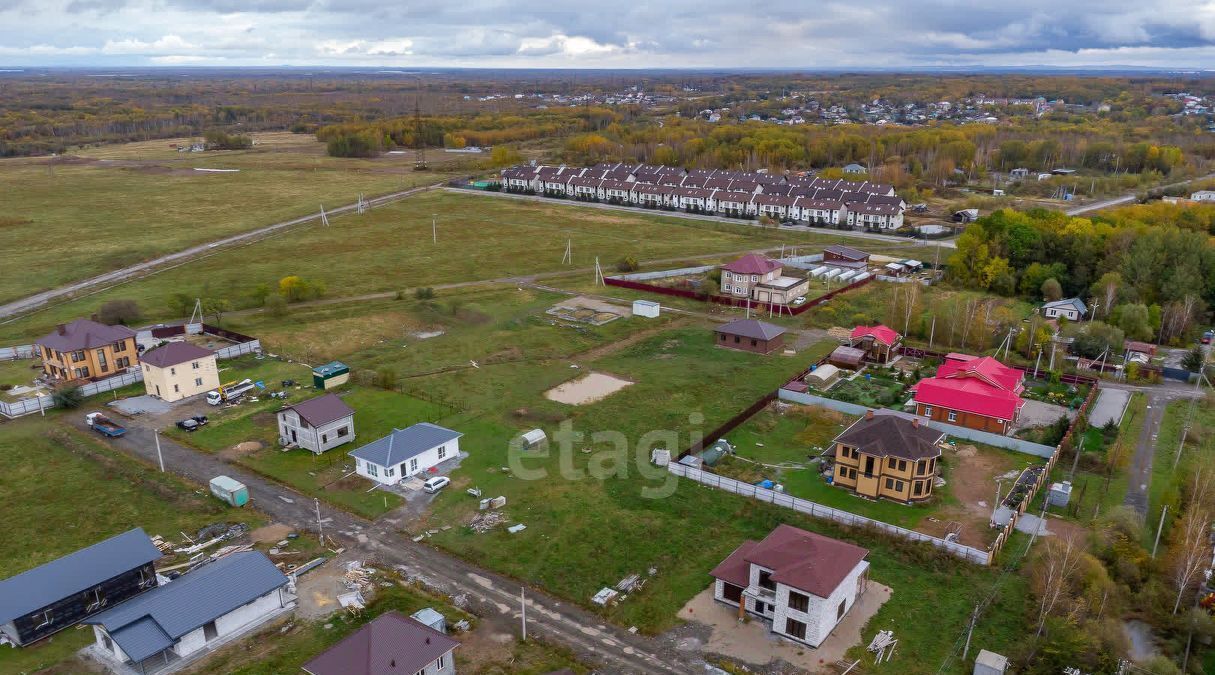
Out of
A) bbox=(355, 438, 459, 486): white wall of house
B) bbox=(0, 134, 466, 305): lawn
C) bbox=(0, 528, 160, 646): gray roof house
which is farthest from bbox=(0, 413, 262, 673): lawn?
bbox=(0, 134, 466, 305): lawn

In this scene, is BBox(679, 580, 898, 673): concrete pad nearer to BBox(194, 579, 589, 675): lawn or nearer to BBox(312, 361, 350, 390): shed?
BBox(194, 579, 589, 675): lawn

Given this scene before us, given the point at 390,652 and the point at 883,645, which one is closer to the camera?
the point at 390,652

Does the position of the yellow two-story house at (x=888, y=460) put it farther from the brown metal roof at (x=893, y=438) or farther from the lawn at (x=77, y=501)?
the lawn at (x=77, y=501)

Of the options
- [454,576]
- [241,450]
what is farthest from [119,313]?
[454,576]

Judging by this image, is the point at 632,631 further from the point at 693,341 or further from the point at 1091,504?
the point at 693,341

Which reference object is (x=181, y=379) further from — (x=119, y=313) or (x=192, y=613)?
(x=192, y=613)

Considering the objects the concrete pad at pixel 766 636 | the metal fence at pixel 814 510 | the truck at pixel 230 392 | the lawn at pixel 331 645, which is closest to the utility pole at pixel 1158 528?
the metal fence at pixel 814 510

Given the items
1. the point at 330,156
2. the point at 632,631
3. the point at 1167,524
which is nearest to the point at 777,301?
the point at 1167,524
